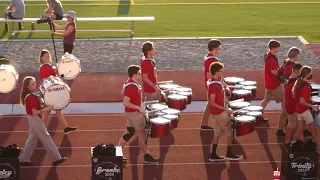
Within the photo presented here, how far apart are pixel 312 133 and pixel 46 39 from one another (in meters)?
13.4

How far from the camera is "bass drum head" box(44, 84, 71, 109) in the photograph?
13758mm

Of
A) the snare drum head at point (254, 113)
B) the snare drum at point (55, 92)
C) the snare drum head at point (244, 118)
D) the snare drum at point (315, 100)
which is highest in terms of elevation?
the snare drum at point (55, 92)

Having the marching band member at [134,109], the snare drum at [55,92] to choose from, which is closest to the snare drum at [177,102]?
the marching band member at [134,109]

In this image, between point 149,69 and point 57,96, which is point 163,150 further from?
point 57,96

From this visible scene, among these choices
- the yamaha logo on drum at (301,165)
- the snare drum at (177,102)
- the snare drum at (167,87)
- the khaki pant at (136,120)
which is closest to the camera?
the yamaha logo on drum at (301,165)

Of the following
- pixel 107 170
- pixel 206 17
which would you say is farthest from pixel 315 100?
pixel 206 17

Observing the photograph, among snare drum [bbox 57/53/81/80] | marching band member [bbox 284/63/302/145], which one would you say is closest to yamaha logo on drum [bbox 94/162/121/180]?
marching band member [bbox 284/63/302/145]

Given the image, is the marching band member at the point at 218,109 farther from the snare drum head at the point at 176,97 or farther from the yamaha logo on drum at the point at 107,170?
the yamaha logo on drum at the point at 107,170

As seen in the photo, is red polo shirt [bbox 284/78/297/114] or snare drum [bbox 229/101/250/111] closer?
red polo shirt [bbox 284/78/297/114]

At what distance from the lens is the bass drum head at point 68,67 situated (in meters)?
16.7

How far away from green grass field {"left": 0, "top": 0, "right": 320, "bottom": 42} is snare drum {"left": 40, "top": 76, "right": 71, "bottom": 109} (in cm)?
1159

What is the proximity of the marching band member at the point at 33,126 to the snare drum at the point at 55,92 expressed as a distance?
80cm

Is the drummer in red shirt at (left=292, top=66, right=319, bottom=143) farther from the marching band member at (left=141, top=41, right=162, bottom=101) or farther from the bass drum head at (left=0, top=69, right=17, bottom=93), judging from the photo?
the bass drum head at (left=0, top=69, right=17, bottom=93)

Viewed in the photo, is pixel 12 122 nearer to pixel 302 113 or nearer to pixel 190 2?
pixel 302 113
